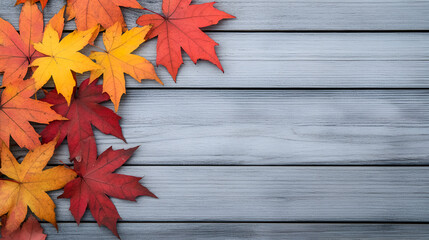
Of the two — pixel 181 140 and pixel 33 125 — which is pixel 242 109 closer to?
pixel 181 140

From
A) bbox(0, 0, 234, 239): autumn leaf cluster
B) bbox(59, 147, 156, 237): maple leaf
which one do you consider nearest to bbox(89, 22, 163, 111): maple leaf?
bbox(0, 0, 234, 239): autumn leaf cluster

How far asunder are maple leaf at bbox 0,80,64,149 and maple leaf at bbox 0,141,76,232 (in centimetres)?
4

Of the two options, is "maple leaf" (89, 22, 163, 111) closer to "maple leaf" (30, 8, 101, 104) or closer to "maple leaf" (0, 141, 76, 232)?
"maple leaf" (30, 8, 101, 104)

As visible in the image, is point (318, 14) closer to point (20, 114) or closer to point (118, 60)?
point (118, 60)

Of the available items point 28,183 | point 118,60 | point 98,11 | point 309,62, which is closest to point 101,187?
point 28,183

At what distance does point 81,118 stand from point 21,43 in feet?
0.68

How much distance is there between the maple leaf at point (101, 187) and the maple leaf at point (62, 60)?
0.51ft

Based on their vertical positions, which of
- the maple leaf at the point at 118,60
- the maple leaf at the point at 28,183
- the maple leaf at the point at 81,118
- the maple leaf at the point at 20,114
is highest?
the maple leaf at the point at 118,60

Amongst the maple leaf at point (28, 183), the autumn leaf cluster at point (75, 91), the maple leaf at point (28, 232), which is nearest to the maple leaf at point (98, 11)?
the autumn leaf cluster at point (75, 91)

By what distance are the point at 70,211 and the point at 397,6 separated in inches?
34.6

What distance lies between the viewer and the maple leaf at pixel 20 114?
0.67 metres

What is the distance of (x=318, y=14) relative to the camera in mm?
729

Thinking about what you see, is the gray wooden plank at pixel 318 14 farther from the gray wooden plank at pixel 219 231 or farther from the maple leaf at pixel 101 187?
the gray wooden plank at pixel 219 231

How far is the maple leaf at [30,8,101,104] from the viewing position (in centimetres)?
66
